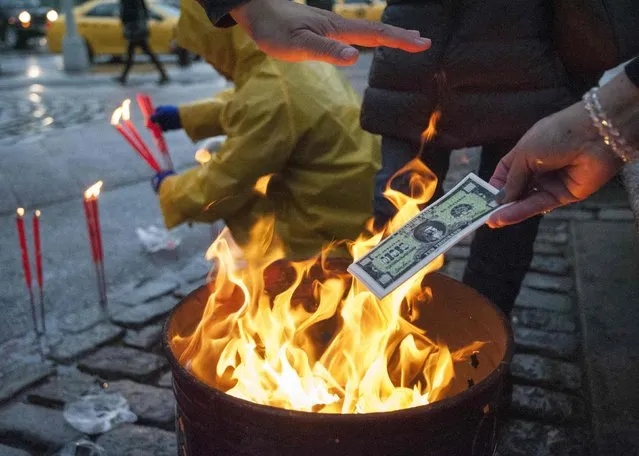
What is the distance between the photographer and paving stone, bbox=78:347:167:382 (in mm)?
2818

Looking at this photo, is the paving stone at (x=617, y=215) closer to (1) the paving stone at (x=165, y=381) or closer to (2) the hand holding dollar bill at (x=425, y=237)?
(2) the hand holding dollar bill at (x=425, y=237)

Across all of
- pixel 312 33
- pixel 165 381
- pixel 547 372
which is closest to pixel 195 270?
pixel 165 381

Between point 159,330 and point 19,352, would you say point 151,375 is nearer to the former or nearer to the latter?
point 159,330

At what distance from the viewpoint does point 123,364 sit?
2.89 m

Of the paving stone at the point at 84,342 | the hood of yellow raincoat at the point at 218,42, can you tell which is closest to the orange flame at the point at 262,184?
the hood of yellow raincoat at the point at 218,42

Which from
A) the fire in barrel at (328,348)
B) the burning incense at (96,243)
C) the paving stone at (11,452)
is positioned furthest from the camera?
the burning incense at (96,243)

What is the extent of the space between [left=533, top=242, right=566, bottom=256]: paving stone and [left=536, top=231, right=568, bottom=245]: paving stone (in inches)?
1.9

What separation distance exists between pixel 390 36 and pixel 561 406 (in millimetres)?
1628

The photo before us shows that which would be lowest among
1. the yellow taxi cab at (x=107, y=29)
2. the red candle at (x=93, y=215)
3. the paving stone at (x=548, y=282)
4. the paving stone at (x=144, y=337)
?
the yellow taxi cab at (x=107, y=29)

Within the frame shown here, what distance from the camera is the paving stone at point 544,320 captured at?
3143 mm

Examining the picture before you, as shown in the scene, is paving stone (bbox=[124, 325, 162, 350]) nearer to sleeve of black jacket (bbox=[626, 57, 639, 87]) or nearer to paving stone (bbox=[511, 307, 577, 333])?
paving stone (bbox=[511, 307, 577, 333])

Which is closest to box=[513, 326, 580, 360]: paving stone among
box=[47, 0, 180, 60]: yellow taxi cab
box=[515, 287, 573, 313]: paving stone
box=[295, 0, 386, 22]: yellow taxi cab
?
box=[515, 287, 573, 313]: paving stone

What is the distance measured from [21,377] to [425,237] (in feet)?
6.16

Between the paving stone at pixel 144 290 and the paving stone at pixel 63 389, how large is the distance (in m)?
0.71
